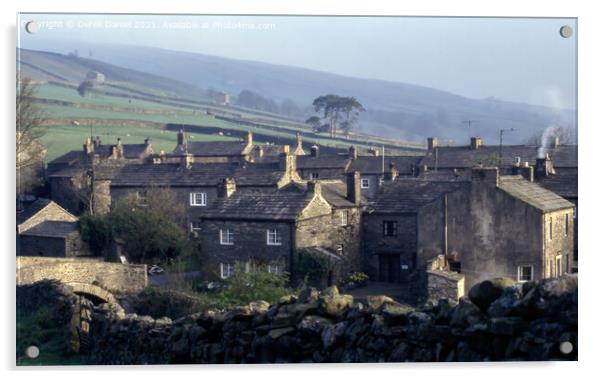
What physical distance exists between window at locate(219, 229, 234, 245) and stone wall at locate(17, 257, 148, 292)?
1.29 meters

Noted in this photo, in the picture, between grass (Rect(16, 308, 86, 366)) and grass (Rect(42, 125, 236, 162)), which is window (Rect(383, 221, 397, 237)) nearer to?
grass (Rect(42, 125, 236, 162))

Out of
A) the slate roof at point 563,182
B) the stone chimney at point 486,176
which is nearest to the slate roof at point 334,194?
the stone chimney at point 486,176

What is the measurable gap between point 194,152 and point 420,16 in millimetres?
10815

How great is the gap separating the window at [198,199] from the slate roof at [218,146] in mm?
845

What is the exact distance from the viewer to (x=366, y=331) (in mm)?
10016

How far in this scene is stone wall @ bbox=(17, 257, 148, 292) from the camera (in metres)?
13.4

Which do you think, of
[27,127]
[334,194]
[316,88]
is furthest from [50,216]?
[316,88]

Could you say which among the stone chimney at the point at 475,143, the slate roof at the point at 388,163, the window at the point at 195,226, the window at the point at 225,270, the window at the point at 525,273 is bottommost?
the window at the point at 225,270

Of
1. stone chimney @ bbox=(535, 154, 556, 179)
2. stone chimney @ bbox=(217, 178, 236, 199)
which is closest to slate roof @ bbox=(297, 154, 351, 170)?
stone chimney @ bbox=(217, 178, 236, 199)

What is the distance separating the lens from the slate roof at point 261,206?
14.6m

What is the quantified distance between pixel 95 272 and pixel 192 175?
23.1 ft

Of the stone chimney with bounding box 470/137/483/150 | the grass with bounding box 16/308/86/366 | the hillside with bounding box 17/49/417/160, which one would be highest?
the hillside with bounding box 17/49/417/160

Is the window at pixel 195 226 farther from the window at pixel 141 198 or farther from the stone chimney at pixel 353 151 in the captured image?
the stone chimney at pixel 353 151

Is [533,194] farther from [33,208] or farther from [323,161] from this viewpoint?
[323,161]
